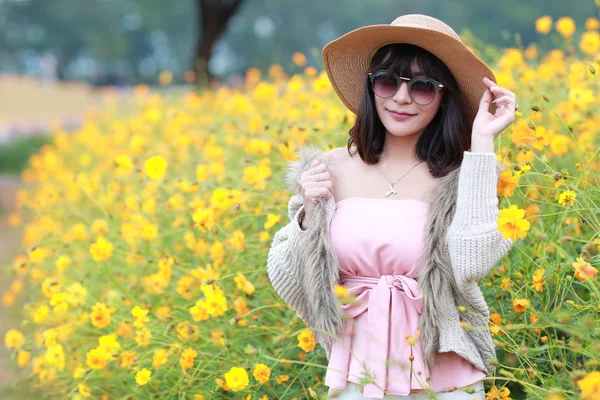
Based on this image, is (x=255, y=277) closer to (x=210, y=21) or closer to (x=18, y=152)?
(x=210, y=21)

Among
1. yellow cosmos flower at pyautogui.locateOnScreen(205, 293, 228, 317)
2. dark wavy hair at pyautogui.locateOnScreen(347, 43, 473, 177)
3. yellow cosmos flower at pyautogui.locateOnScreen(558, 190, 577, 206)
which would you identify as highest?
dark wavy hair at pyautogui.locateOnScreen(347, 43, 473, 177)

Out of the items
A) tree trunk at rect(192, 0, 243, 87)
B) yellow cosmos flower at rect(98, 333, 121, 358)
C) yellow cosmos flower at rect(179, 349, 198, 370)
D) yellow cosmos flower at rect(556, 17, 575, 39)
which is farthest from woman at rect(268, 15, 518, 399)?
tree trunk at rect(192, 0, 243, 87)

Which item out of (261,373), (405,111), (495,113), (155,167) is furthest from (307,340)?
(155,167)

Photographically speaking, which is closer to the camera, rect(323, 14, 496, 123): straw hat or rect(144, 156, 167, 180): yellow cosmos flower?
rect(323, 14, 496, 123): straw hat

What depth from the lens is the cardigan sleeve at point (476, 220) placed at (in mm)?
1711

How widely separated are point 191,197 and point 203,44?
794cm

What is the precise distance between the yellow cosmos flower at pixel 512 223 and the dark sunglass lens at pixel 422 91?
36 centimetres

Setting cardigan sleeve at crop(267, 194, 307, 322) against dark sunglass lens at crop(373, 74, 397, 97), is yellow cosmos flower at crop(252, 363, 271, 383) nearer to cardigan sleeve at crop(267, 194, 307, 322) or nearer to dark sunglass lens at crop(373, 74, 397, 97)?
cardigan sleeve at crop(267, 194, 307, 322)

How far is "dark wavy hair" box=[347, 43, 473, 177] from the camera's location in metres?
1.89

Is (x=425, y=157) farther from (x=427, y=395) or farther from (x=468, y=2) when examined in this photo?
(x=468, y=2)

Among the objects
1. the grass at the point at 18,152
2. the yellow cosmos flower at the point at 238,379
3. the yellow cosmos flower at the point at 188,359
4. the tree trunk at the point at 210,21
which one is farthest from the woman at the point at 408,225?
the grass at the point at 18,152

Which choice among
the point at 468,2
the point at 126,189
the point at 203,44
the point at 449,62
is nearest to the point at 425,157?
the point at 449,62

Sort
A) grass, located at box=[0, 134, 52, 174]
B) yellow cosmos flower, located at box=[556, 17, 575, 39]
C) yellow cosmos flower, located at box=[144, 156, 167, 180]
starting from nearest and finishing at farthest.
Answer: yellow cosmos flower, located at box=[144, 156, 167, 180] → yellow cosmos flower, located at box=[556, 17, 575, 39] → grass, located at box=[0, 134, 52, 174]

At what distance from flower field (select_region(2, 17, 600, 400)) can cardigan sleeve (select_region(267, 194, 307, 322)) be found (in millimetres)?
130
